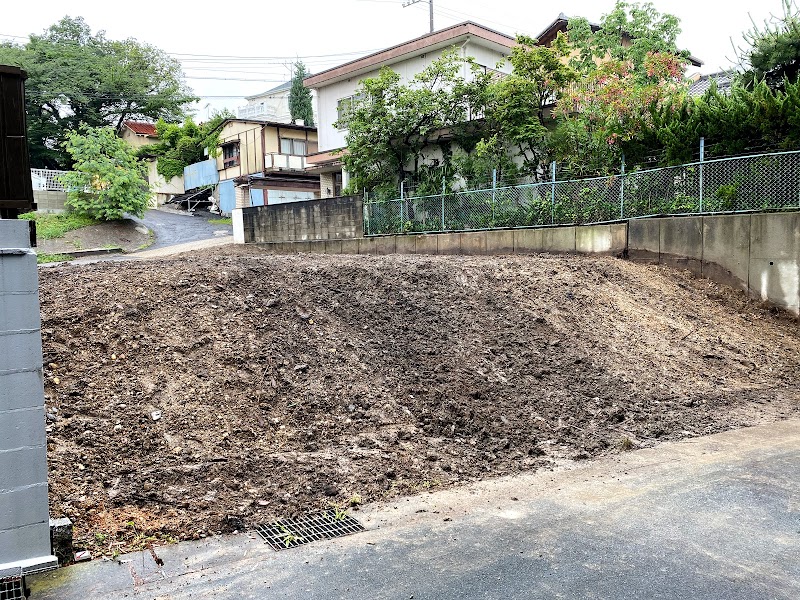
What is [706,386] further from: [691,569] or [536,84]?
[536,84]

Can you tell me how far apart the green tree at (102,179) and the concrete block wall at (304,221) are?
6119 mm

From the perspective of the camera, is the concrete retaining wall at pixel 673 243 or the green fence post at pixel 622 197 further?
the green fence post at pixel 622 197

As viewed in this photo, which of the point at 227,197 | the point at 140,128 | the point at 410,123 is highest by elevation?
the point at 140,128

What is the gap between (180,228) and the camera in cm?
2506

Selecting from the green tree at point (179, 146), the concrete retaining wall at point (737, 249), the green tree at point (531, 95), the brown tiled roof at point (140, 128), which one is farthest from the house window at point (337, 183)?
the brown tiled roof at point (140, 128)

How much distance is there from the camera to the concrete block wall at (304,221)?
48.5ft

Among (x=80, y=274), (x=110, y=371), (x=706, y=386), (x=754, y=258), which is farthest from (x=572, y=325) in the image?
(x=80, y=274)

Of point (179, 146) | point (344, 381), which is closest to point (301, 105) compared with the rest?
point (179, 146)

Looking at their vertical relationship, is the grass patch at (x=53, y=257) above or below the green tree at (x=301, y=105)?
below

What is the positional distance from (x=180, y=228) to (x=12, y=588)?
941 inches

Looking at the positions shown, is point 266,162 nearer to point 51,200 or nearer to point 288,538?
point 51,200

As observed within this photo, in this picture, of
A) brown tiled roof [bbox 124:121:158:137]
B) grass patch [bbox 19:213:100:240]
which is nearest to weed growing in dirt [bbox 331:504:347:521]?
grass patch [bbox 19:213:100:240]

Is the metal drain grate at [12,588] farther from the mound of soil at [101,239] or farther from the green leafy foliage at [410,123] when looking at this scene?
the mound of soil at [101,239]

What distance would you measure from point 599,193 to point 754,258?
2.77 metres
